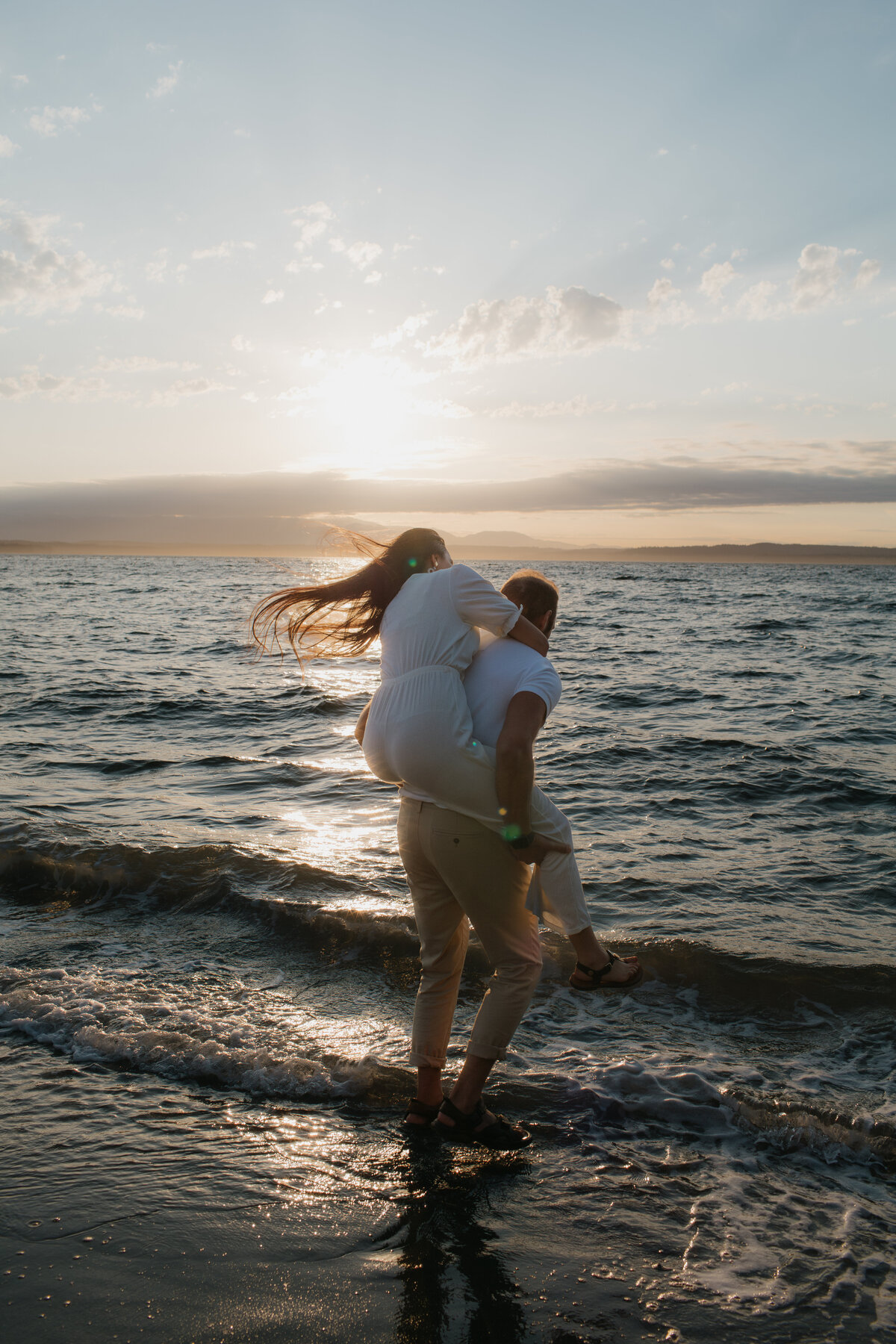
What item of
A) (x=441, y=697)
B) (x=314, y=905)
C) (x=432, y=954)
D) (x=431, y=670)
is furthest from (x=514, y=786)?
(x=314, y=905)

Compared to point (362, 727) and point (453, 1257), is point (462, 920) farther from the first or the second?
point (453, 1257)

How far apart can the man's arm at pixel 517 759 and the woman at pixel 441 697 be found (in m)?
0.05

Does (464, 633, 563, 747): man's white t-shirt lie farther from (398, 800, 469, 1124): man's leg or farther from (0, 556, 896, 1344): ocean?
(0, 556, 896, 1344): ocean

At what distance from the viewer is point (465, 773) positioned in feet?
9.52

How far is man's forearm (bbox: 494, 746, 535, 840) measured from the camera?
2.86 m

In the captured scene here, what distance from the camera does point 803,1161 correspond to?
11.6 ft

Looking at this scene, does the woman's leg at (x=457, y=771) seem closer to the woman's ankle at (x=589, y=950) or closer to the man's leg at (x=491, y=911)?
the man's leg at (x=491, y=911)

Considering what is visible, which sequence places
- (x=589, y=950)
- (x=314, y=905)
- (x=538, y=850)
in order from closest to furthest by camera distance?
(x=538, y=850)
(x=589, y=950)
(x=314, y=905)

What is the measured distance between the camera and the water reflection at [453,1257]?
247 centimetres

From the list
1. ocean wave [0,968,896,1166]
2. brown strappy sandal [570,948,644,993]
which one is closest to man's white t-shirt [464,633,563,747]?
brown strappy sandal [570,948,644,993]

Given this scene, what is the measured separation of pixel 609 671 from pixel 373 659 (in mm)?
9928

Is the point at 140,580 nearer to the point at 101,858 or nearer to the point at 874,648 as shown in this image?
the point at 874,648

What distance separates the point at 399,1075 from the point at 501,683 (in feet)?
7.62

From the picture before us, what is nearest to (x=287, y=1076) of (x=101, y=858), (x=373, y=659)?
(x=101, y=858)
